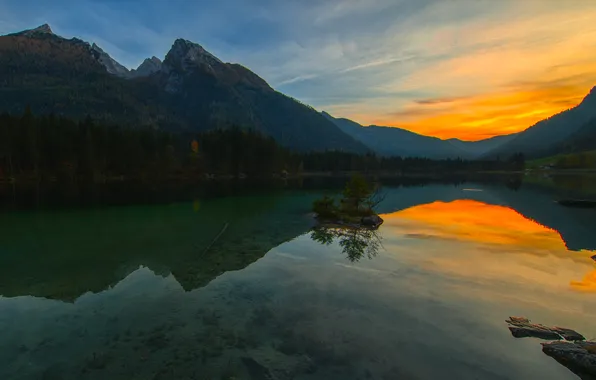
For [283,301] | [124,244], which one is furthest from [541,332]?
[124,244]

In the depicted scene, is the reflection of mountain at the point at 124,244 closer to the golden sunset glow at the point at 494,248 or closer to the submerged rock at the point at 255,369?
the submerged rock at the point at 255,369

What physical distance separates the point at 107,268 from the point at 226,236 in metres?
13.8

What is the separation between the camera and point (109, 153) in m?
124

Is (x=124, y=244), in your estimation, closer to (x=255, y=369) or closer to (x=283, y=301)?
Answer: (x=283, y=301)

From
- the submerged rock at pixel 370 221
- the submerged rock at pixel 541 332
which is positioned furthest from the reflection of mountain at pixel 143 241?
the submerged rock at pixel 541 332

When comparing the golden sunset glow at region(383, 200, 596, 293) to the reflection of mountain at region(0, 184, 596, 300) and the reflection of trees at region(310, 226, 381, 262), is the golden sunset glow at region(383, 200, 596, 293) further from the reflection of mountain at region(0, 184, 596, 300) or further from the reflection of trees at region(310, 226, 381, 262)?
the reflection of mountain at region(0, 184, 596, 300)

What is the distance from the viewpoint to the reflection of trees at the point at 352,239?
31.3 metres

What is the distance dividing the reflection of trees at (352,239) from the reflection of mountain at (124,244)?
2945 millimetres

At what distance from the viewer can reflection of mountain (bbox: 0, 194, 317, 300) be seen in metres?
23.3

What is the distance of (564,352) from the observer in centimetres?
1417

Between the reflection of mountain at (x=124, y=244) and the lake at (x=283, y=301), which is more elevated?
the lake at (x=283, y=301)

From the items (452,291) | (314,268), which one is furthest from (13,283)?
(452,291)

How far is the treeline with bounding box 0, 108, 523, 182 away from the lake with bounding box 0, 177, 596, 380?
84.1 meters

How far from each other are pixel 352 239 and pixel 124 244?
22524mm
